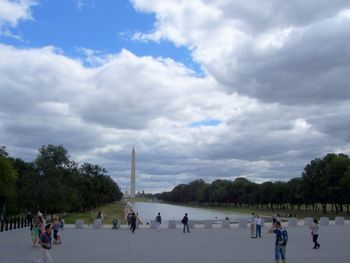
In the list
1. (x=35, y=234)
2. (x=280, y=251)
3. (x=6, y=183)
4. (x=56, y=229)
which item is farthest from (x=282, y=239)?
(x=6, y=183)

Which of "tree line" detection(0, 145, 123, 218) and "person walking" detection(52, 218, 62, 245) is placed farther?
"tree line" detection(0, 145, 123, 218)

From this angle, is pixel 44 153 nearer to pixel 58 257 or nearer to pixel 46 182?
pixel 46 182

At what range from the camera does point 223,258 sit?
22359 mm

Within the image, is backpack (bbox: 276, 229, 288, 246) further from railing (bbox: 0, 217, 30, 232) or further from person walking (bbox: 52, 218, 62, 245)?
railing (bbox: 0, 217, 30, 232)

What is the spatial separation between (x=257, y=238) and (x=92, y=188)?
8489cm

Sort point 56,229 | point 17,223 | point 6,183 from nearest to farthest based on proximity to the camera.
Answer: point 56,229 → point 17,223 → point 6,183

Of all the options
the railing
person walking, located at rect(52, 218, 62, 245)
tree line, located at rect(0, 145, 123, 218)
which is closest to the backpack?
person walking, located at rect(52, 218, 62, 245)

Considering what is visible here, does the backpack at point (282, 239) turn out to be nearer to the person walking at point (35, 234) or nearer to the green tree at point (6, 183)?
the person walking at point (35, 234)

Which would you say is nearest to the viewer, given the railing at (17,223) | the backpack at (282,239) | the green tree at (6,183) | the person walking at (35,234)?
the backpack at (282,239)

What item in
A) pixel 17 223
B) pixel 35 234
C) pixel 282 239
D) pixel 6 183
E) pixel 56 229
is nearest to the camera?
pixel 282 239

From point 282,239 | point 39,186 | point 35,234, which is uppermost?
point 39,186

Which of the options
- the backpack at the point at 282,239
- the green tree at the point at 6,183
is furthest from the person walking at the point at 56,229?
the green tree at the point at 6,183

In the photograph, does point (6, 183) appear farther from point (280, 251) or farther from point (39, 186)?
point (280, 251)

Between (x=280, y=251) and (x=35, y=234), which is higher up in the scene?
(x=35, y=234)
